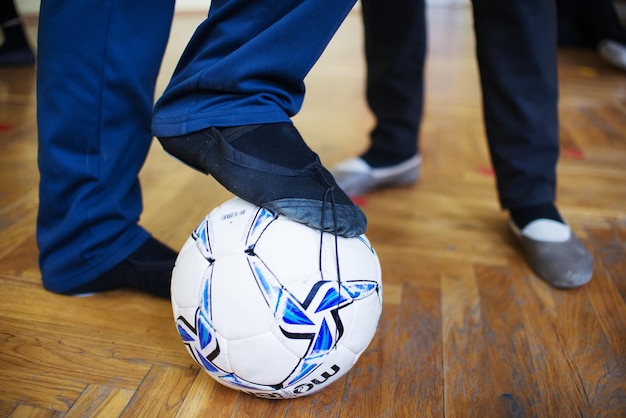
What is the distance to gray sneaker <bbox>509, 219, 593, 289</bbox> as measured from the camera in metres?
1.17

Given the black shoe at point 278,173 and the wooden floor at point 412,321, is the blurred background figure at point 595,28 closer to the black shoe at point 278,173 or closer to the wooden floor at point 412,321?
the wooden floor at point 412,321

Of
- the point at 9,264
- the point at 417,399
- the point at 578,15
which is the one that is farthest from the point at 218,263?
the point at 578,15

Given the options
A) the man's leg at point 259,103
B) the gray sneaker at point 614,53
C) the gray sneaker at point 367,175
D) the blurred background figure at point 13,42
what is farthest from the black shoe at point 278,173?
the gray sneaker at point 614,53

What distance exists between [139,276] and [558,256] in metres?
0.81

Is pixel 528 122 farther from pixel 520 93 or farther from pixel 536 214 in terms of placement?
pixel 536 214

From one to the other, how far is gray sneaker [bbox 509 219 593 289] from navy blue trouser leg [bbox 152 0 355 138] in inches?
26.1

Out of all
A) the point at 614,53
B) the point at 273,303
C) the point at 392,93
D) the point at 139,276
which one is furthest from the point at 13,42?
the point at 614,53

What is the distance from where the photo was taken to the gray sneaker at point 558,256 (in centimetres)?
117

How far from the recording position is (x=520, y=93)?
1.22 meters

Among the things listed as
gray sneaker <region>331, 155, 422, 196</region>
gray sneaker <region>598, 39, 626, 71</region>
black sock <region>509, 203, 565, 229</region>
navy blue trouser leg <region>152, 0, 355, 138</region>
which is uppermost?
navy blue trouser leg <region>152, 0, 355, 138</region>

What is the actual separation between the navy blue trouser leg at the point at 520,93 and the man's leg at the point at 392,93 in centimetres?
28

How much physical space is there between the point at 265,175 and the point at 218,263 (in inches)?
5.2

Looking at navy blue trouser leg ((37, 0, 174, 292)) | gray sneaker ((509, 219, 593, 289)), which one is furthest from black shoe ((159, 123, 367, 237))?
gray sneaker ((509, 219, 593, 289))

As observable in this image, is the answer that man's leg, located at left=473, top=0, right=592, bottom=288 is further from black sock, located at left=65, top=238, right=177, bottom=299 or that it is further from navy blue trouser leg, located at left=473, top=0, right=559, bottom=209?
black sock, located at left=65, top=238, right=177, bottom=299
